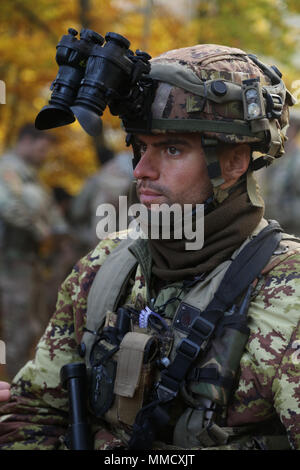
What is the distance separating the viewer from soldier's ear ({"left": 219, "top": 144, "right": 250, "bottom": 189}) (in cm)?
278

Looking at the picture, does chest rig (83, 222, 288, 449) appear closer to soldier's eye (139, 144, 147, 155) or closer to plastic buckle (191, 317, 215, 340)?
plastic buckle (191, 317, 215, 340)

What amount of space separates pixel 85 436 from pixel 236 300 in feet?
3.13

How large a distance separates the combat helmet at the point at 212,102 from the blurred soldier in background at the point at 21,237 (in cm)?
434

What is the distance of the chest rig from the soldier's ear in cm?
30

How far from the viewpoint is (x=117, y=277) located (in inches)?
116

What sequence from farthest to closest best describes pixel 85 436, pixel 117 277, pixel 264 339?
pixel 117 277
pixel 85 436
pixel 264 339

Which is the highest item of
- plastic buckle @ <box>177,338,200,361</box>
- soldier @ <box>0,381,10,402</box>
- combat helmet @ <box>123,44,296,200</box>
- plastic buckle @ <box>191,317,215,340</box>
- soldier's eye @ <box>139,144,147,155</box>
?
combat helmet @ <box>123,44,296,200</box>

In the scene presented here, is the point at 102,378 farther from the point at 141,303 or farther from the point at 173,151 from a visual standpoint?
the point at 173,151

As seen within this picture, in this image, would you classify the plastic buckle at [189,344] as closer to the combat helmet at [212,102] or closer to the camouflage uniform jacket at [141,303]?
the camouflage uniform jacket at [141,303]

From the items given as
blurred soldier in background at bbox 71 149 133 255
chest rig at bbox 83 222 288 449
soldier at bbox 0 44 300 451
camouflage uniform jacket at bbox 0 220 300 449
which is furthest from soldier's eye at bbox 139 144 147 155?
blurred soldier in background at bbox 71 149 133 255

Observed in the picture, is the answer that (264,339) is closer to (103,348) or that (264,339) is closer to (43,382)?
(103,348)

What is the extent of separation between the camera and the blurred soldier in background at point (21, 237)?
6879 millimetres
